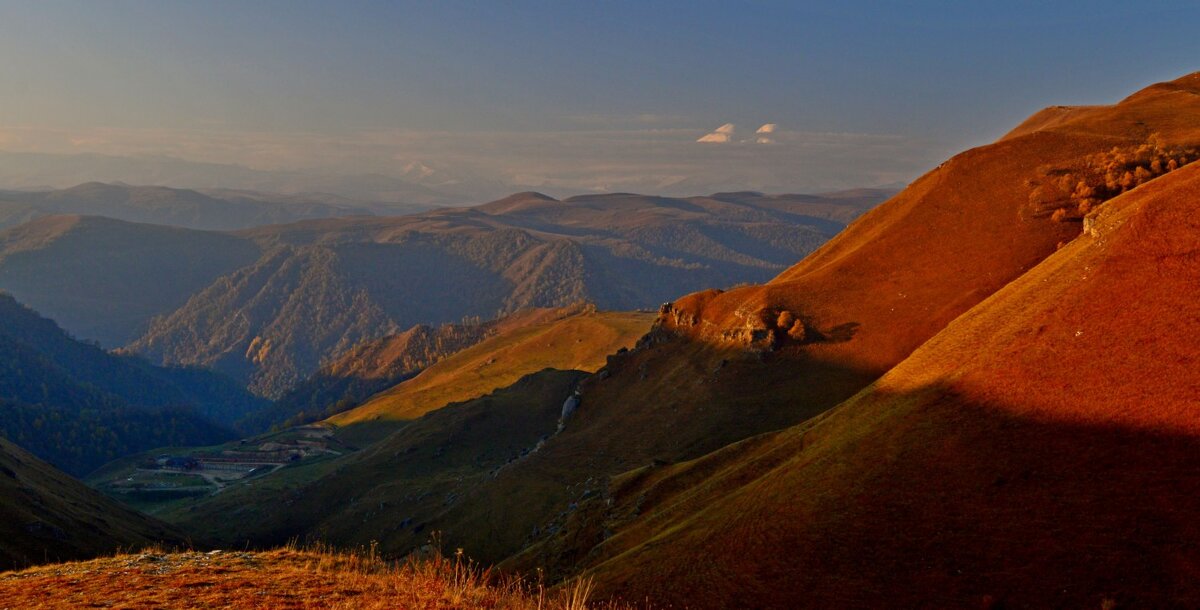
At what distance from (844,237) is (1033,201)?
1406 inches

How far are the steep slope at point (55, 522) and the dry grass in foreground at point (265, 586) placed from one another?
2160 cm

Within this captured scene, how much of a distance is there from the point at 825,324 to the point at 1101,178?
3833 cm

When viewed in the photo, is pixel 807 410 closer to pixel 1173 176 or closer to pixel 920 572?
pixel 1173 176

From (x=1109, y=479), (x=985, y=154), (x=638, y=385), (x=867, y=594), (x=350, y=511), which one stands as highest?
(x=985, y=154)

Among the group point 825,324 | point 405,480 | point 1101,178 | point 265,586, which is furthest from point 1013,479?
point 405,480

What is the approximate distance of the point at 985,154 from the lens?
11175 cm

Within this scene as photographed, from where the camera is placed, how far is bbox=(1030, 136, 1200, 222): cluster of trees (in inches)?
3423

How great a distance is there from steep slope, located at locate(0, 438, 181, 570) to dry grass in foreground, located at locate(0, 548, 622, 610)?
70.9 ft

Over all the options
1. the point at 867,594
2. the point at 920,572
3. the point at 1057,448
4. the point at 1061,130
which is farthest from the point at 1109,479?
the point at 1061,130

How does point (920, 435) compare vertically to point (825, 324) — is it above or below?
above

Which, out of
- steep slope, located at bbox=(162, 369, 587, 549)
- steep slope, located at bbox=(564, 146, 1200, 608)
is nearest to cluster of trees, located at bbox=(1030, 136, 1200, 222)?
steep slope, located at bbox=(564, 146, 1200, 608)

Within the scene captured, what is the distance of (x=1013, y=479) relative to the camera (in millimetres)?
32094

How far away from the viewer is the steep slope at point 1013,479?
27.2 m

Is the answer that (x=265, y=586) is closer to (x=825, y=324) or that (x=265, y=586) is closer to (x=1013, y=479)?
(x=1013, y=479)
